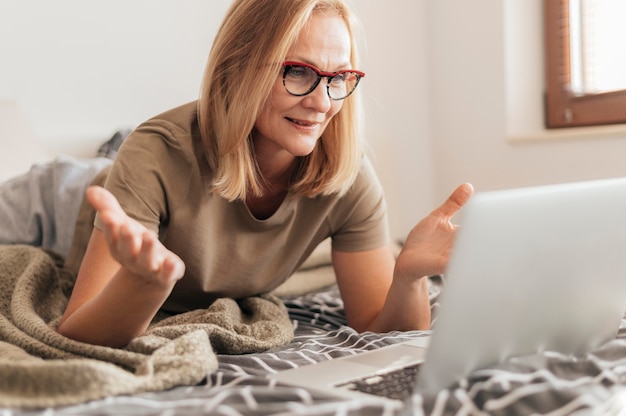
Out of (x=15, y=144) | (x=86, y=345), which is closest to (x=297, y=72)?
(x=86, y=345)

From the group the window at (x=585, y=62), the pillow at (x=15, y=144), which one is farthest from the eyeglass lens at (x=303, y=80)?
the window at (x=585, y=62)

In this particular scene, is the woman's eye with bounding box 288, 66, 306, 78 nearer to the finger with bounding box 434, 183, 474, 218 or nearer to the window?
the finger with bounding box 434, 183, 474, 218

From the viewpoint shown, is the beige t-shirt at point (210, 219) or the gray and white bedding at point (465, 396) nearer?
the gray and white bedding at point (465, 396)

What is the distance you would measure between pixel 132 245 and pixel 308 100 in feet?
1.63

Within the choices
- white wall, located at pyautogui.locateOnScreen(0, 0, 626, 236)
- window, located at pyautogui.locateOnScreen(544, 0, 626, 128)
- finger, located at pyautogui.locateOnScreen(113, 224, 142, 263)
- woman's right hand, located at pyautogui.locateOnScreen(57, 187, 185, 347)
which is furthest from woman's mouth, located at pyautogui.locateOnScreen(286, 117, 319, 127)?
window, located at pyautogui.locateOnScreen(544, 0, 626, 128)

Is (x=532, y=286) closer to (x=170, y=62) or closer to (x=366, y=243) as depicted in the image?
(x=366, y=243)

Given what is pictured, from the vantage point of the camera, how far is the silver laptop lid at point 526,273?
0.75 m

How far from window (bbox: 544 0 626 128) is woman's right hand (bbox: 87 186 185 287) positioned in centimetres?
171

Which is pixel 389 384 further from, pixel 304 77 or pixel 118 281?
pixel 304 77

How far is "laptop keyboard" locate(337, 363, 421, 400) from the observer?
2.81 ft

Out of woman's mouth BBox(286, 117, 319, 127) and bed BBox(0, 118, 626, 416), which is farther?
woman's mouth BBox(286, 117, 319, 127)

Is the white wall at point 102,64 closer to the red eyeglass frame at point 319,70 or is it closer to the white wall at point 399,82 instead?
the white wall at point 399,82

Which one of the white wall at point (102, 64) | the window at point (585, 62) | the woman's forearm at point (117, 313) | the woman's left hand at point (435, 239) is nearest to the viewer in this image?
the woman's forearm at point (117, 313)

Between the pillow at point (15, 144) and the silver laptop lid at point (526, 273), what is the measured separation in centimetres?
131
